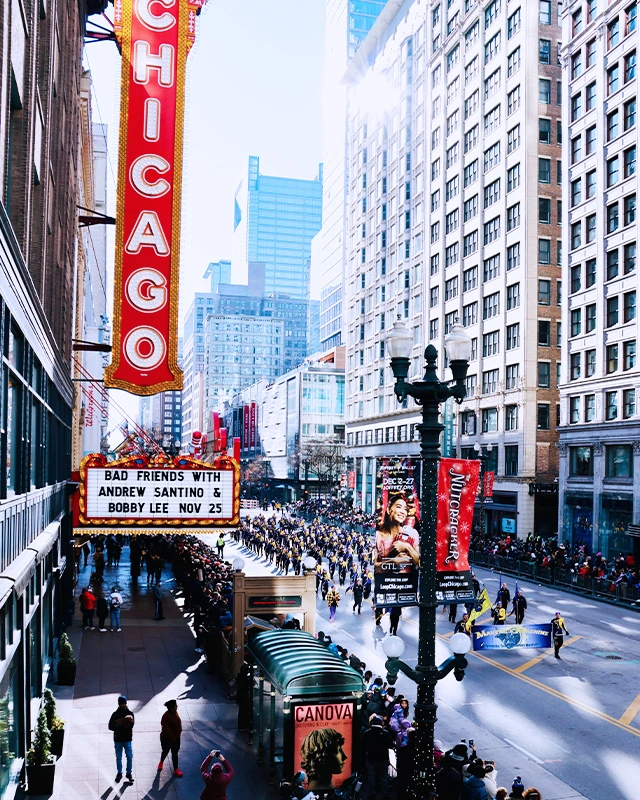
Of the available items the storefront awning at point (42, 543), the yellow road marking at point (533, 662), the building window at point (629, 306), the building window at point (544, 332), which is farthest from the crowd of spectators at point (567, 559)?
the storefront awning at point (42, 543)

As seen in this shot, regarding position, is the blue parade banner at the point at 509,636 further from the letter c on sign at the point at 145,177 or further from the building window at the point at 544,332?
the building window at the point at 544,332

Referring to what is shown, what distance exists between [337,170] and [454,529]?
180 metres

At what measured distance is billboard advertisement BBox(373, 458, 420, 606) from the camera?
13.2 m

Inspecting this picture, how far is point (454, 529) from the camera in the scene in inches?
527

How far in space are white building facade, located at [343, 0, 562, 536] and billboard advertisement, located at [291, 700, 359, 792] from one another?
48.3 m

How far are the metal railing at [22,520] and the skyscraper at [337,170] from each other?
158155 mm

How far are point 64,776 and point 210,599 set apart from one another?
12.8m

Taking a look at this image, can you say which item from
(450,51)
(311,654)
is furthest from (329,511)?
(311,654)

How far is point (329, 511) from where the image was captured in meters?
86.4

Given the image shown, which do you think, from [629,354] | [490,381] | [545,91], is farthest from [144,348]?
[545,91]

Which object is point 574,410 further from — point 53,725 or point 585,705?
point 53,725

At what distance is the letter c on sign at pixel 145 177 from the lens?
25375mm

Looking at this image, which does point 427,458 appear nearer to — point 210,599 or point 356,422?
point 210,599

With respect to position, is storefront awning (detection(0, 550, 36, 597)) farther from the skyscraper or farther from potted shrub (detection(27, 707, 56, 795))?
the skyscraper
